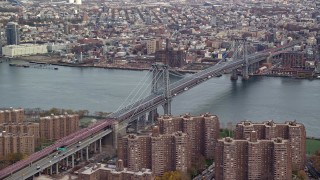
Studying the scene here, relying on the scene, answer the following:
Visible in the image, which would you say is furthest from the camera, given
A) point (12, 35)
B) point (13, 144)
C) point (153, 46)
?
point (12, 35)

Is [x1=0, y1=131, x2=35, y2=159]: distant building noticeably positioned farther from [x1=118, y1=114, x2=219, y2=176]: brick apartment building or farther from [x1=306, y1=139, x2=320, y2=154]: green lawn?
[x1=306, y1=139, x2=320, y2=154]: green lawn

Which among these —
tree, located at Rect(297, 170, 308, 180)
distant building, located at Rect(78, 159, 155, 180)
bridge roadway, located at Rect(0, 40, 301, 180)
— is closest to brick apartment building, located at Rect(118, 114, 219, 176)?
distant building, located at Rect(78, 159, 155, 180)

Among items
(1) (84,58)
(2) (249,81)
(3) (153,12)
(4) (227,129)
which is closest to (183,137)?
(4) (227,129)

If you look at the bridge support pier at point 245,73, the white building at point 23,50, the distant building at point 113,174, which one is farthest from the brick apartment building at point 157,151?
the white building at point 23,50

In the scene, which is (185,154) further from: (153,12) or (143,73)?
(153,12)

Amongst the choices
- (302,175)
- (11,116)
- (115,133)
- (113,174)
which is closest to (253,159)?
(302,175)

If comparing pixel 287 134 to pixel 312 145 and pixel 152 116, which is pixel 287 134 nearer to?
pixel 312 145
